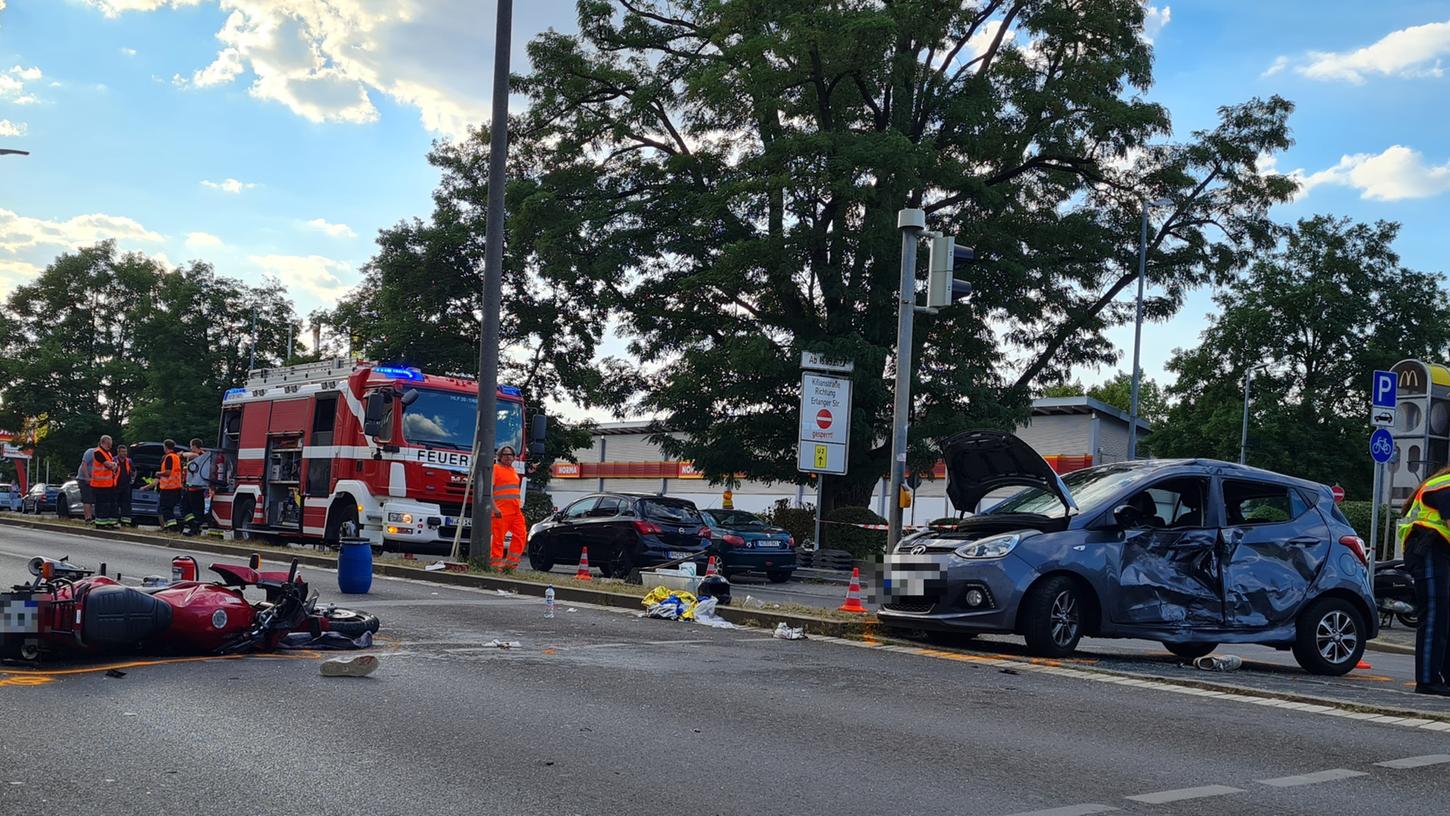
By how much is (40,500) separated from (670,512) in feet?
111

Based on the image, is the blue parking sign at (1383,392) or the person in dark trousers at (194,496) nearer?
the blue parking sign at (1383,392)

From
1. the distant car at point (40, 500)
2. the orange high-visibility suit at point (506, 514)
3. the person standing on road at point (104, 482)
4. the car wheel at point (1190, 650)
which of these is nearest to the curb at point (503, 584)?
the person standing on road at point (104, 482)

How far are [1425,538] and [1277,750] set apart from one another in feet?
12.4

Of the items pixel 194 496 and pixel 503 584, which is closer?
pixel 503 584

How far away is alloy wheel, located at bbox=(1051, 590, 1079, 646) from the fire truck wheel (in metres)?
17.5

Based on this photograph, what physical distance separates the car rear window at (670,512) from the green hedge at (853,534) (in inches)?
361

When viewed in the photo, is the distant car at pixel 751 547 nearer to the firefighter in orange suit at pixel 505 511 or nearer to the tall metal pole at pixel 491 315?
the firefighter in orange suit at pixel 505 511

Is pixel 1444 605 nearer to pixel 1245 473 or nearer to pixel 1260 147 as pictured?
pixel 1245 473

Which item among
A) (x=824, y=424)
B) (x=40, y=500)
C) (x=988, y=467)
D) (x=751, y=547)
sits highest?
(x=824, y=424)

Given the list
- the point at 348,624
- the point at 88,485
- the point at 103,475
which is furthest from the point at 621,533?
the point at 88,485

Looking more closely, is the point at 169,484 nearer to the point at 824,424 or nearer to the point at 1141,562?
the point at 824,424

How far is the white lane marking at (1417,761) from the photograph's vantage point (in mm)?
6129

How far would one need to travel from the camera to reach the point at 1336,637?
1051 centimetres

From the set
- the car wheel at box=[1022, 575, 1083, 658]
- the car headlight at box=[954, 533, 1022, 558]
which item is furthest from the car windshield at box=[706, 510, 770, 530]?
the car wheel at box=[1022, 575, 1083, 658]
